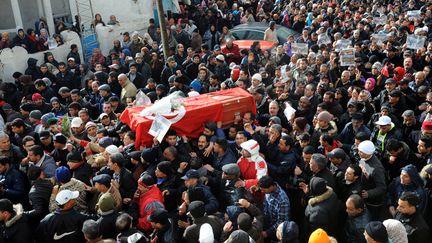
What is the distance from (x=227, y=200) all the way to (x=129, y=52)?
318 inches

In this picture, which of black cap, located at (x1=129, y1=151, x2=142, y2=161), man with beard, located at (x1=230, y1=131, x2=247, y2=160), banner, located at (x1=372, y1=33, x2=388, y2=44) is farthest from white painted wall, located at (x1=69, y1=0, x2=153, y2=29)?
black cap, located at (x1=129, y1=151, x2=142, y2=161)

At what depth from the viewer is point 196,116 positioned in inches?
269

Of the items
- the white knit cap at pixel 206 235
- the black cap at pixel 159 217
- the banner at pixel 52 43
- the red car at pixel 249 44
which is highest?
the banner at pixel 52 43

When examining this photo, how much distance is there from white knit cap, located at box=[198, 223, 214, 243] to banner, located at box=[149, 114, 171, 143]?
85.6 inches

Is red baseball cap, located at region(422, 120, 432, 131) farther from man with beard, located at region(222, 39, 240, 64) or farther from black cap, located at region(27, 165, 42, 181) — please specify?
man with beard, located at region(222, 39, 240, 64)

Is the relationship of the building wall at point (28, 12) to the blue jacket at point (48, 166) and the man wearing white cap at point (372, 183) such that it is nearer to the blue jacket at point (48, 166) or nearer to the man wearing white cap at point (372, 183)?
the blue jacket at point (48, 166)

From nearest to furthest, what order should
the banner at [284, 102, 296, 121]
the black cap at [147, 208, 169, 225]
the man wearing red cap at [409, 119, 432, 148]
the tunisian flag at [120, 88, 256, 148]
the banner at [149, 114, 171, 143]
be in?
1. the black cap at [147, 208, 169, 225]
2. the man wearing red cap at [409, 119, 432, 148]
3. the banner at [149, 114, 171, 143]
4. the tunisian flag at [120, 88, 256, 148]
5. the banner at [284, 102, 296, 121]

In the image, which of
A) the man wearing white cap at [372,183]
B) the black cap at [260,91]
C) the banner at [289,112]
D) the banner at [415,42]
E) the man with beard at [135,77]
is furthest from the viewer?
the man with beard at [135,77]

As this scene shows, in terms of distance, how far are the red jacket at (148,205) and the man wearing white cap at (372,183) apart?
228 cm

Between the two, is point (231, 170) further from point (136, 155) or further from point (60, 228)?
point (60, 228)

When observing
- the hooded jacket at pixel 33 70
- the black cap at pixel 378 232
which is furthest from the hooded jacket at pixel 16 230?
the hooded jacket at pixel 33 70

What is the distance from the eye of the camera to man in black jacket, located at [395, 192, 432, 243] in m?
4.54

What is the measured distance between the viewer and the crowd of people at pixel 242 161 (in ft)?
15.4

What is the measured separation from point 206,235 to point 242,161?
1.82m
